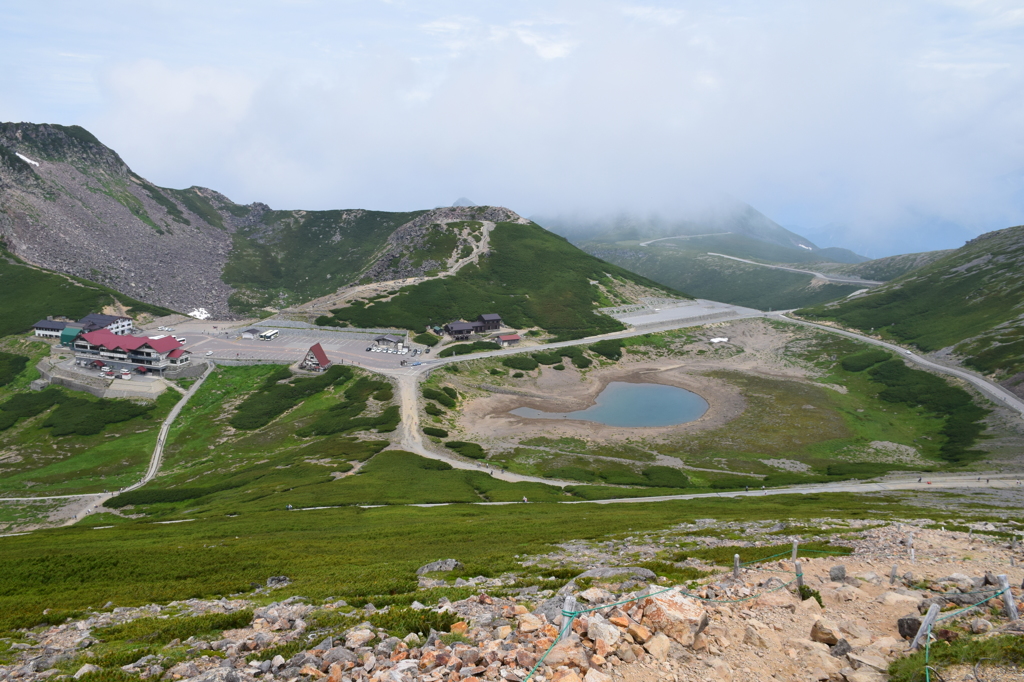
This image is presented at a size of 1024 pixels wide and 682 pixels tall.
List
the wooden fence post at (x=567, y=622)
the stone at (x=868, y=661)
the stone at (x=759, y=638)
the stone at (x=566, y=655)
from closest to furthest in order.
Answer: the stone at (x=566, y=655), the stone at (x=868, y=661), the wooden fence post at (x=567, y=622), the stone at (x=759, y=638)

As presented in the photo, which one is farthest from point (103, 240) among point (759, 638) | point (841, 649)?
point (841, 649)

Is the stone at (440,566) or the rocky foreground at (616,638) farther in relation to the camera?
the stone at (440,566)

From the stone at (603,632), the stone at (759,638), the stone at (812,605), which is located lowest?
the stone at (812,605)

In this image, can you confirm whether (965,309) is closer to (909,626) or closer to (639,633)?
(909,626)

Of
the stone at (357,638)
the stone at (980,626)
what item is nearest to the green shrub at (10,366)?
the stone at (357,638)

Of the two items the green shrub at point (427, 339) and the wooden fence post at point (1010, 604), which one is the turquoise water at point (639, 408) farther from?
the wooden fence post at point (1010, 604)

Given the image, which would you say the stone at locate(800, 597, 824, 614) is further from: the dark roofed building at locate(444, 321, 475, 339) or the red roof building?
the dark roofed building at locate(444, 321, 475, 339)

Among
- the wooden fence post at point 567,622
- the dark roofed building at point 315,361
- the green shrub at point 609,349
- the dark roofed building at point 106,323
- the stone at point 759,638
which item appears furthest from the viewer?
the green shrub at point 609,349
